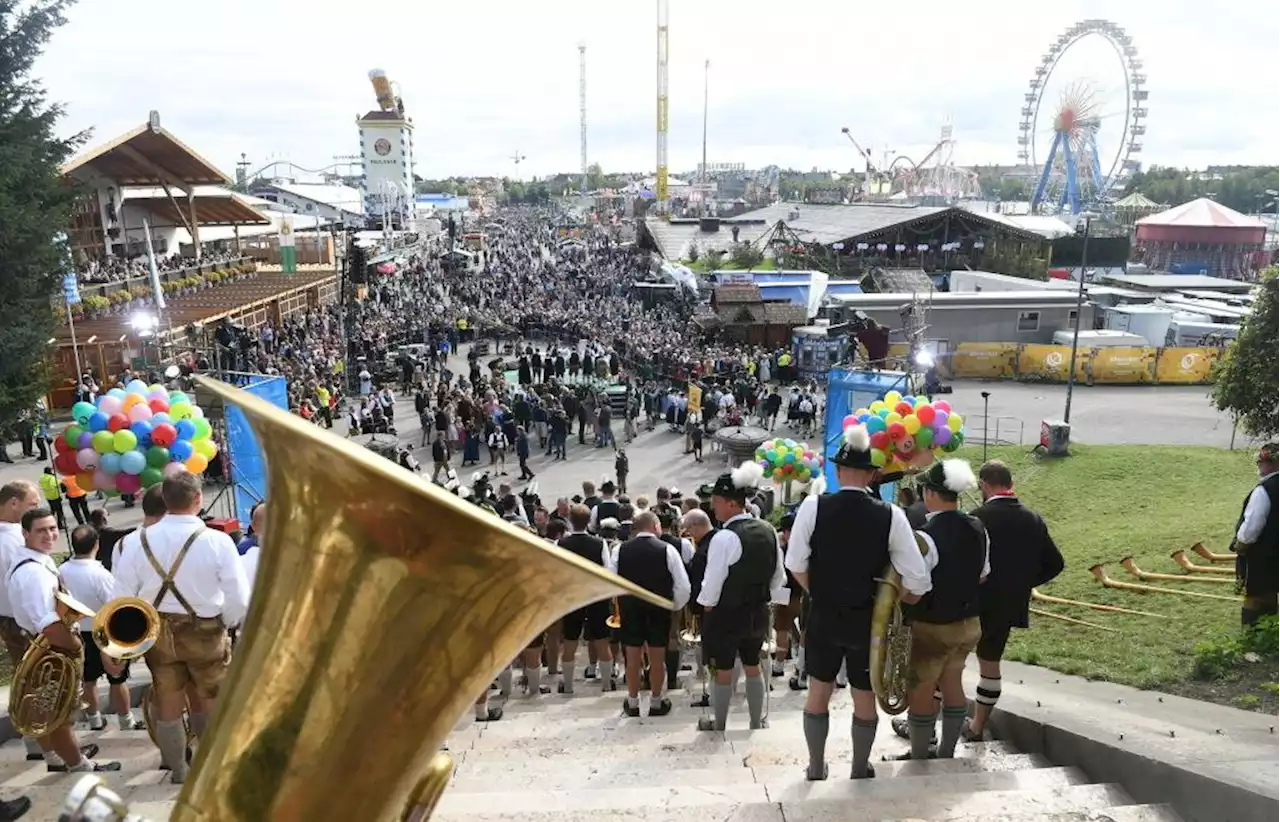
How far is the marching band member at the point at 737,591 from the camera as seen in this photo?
4.16m

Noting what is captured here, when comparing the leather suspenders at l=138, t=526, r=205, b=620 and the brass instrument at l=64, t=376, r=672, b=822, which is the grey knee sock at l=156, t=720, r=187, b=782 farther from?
the brass instrument at l=64, t=376, r=672, b=822

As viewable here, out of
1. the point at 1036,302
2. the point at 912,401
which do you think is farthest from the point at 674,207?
the point at 912,401

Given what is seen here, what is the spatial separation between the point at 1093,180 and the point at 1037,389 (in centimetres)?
5016

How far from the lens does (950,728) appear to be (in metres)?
3.88

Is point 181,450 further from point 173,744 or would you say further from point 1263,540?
point 1263,540

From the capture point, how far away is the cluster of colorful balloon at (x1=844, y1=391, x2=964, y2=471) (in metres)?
8.06

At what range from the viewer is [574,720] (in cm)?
486

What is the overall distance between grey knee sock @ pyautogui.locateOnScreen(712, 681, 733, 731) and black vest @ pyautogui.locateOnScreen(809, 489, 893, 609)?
1140 millimetres

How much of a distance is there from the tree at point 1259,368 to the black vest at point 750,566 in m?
9.32

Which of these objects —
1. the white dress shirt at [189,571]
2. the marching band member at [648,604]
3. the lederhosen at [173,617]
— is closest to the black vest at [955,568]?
the marching band member at [648,604]

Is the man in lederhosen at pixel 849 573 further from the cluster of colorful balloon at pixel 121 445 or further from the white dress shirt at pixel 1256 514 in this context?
the cluster of colorful balloon at pixel 121 445

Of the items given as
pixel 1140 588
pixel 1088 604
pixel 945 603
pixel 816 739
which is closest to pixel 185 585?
pixel 816 739

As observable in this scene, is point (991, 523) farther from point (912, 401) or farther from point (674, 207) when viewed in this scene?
point (674, 207)

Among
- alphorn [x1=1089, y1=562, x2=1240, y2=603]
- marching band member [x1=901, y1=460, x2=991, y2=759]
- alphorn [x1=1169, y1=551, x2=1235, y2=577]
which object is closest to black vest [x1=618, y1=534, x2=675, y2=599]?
marching band member [x1=901, y1=460, x2=991, y2=759]
